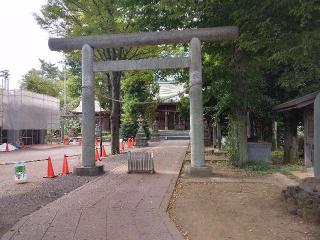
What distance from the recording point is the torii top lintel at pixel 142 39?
571 inches

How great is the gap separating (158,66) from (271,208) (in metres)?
7.59

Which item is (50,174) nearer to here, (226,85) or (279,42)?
(226,85)

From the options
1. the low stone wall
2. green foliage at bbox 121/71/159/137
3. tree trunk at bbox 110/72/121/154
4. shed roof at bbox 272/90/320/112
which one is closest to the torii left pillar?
shed roof at bbox 272/90/320/112

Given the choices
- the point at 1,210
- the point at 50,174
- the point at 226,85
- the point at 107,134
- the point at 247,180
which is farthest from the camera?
the point at 107,134

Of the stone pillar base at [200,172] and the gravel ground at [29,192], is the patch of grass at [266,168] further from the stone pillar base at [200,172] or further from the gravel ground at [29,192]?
the gravel ground at [29,192]

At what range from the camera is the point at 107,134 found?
5688 centimetres

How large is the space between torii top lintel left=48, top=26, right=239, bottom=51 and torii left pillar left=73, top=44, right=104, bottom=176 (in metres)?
0.37

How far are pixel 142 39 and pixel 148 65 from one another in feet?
3.11

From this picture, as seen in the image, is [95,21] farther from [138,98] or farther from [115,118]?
[138,98]

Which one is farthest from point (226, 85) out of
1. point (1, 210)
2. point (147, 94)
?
point (147, 94)

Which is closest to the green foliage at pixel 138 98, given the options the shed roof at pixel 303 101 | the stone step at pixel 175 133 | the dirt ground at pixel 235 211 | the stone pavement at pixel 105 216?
the stone step at pixel 175 133

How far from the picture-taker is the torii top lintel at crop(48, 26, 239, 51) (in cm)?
1449

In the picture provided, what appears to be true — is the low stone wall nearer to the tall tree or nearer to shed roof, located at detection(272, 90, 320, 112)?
shed roof, located at detection(272, 90, 320, 112)

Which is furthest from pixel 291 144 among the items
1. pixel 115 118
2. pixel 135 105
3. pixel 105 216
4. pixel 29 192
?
pixel 135 105
